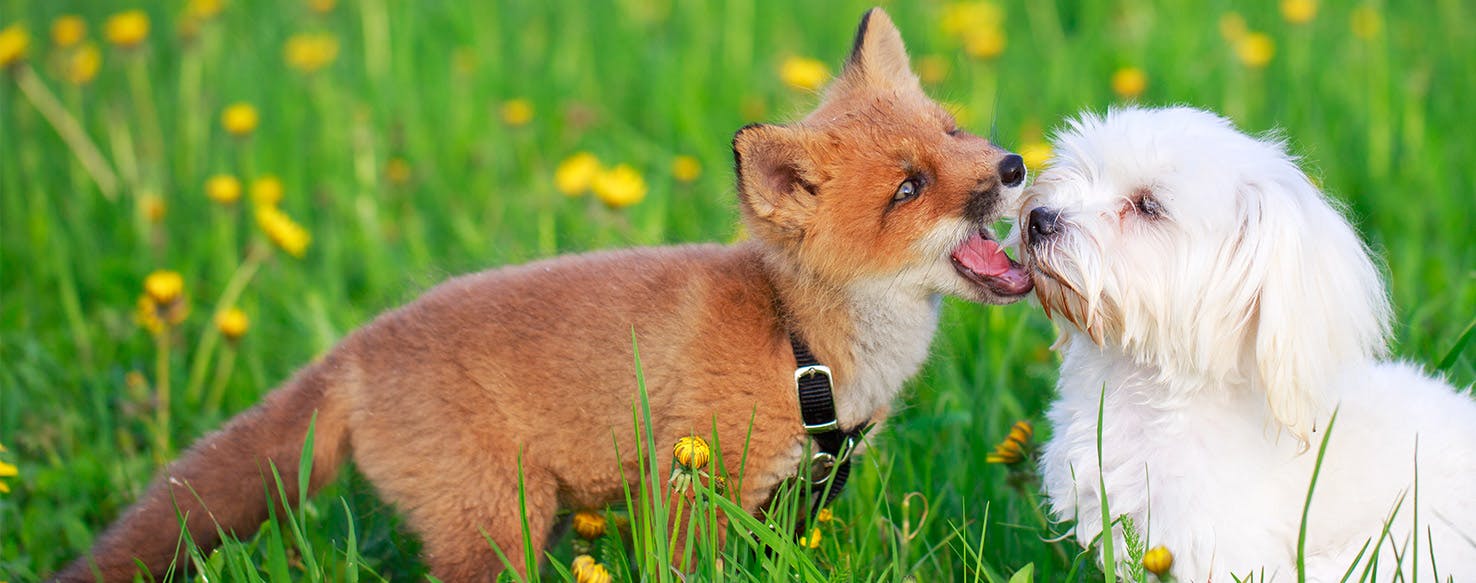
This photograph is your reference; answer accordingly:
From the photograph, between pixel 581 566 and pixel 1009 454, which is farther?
pixel 1009 454

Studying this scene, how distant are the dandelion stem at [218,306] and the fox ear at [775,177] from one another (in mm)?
2334

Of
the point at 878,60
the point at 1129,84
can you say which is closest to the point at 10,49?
the point at 878,60

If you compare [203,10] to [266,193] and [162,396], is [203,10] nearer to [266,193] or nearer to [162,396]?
[266,193]

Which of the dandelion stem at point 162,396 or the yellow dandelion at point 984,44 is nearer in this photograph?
the dandelion stem at point 162,396

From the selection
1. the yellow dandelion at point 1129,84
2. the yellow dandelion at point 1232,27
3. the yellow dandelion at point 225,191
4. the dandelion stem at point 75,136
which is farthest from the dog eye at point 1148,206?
the dandelion stem at point 75,136

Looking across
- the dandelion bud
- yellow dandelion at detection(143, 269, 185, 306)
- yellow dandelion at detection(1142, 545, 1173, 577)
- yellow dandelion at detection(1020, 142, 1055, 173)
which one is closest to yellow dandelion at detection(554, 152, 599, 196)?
the dandelion bud

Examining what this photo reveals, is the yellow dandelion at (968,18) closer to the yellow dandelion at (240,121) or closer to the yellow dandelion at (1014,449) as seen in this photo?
the yellow dandelion at (240,121)

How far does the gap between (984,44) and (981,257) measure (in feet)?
11.3

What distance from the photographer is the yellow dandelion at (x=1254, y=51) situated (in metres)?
6.11

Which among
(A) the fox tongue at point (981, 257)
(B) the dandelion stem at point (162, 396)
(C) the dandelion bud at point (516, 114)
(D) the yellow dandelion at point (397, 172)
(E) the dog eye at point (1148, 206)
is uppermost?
(E) the dog eye at point (1148, 206)

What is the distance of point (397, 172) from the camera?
612 cm

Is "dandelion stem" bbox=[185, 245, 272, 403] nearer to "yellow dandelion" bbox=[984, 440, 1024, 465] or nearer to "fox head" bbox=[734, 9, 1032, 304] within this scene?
"fox head" bbox=[734, 9, 1032, 304]

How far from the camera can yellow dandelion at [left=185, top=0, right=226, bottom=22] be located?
7.12m

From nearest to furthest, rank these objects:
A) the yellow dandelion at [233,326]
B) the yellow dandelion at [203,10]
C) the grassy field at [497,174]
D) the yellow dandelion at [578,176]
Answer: the grassy field at [497,174], the yellow dandelion at [233,326], the yellow dandelion at [578,176], the yellow dandelion at [203,10]
